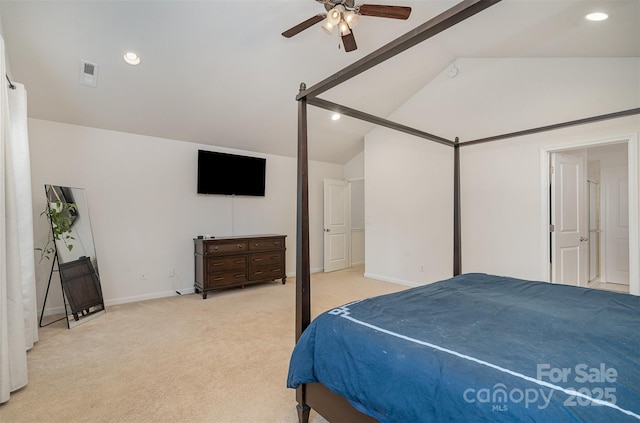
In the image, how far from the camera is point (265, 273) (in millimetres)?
5082

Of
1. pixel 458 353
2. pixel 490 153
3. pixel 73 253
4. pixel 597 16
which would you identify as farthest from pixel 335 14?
pixel 73 253

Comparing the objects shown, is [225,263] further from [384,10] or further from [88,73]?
[384,10]

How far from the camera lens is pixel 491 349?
1.23m

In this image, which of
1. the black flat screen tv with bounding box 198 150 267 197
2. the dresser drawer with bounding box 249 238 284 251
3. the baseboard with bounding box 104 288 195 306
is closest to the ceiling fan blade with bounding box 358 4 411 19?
the black flat screen tv with bounding box 198 150 267 197

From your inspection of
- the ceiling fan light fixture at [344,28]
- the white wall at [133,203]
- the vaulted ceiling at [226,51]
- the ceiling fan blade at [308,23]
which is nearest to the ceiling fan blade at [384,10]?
the ceiling fan light fixture at [344,28]

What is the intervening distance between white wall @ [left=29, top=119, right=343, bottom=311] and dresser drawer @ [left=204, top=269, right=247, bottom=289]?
54 centimetres

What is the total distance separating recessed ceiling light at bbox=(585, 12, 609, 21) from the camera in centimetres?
249

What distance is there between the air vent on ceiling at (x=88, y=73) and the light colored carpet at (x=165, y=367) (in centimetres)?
272

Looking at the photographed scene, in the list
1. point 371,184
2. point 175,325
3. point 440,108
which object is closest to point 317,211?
point 371,184

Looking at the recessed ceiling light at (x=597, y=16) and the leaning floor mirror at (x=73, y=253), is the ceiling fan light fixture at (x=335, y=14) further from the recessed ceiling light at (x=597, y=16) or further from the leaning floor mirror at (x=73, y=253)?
the leaning floor mirror at (x=73, y=253)

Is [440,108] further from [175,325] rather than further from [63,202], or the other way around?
[63,202]

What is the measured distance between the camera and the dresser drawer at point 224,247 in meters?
4.45

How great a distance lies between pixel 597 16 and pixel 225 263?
4.98m

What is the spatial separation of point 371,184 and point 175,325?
3944mm
